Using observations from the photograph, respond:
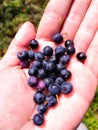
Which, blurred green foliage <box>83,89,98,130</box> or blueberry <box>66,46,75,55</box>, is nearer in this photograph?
blueberry <box>66,46,75,55</box>

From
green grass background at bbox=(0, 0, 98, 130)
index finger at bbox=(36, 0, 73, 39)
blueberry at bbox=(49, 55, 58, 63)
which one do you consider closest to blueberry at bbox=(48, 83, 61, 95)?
blueberry at bbox=(49, 55, 58, 63)

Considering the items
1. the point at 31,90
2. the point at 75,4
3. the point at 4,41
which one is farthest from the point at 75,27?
the point at 4,41

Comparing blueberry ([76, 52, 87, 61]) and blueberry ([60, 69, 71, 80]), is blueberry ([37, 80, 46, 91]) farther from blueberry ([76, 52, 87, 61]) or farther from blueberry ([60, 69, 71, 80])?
blueberry ([76, 52, 87, 61])

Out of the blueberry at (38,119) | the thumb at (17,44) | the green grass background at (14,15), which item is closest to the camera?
the blueberry at (38,119)

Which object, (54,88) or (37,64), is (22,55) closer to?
(37,64)

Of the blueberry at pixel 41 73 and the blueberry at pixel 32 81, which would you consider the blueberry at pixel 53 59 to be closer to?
the blueberry at pixel 41 73

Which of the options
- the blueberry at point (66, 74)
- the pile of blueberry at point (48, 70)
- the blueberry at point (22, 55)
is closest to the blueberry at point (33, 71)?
the pile of blueberry at point (48, 70)

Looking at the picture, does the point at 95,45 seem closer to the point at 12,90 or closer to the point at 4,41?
the point at 12,90
